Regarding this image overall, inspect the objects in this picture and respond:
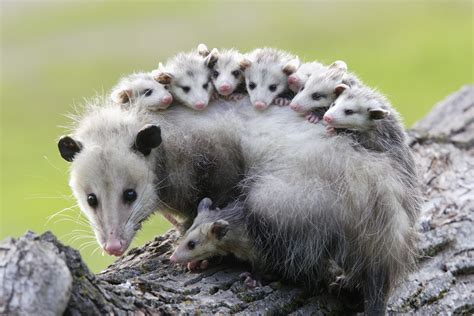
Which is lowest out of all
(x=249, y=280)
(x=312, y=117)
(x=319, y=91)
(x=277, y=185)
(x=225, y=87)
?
(x=249, y=280)

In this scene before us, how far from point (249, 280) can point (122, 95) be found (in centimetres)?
126

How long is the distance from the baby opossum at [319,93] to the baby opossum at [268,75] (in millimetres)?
150

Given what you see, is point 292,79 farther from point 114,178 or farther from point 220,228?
point 114,178

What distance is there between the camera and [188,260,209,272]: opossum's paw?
4405 millimetres

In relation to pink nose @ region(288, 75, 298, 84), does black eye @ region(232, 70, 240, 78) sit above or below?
above

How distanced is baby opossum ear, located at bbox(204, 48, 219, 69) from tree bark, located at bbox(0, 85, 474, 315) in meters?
0.93

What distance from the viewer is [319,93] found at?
4688 mm

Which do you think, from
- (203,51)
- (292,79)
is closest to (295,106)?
(292,79)

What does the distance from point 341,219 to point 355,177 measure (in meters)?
0.20

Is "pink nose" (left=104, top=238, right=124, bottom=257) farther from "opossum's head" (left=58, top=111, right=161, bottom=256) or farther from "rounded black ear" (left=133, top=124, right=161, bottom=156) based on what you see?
"rounded black ear" (left=133, top=124, right=161, bottom=156)

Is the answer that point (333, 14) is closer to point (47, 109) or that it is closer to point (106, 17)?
point (106, 17)

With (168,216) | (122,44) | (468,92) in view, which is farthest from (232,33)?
(168,216)

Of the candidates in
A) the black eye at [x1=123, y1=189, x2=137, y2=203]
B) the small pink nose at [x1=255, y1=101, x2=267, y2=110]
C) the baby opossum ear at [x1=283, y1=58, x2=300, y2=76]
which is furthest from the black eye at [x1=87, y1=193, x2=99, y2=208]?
the baby opossum ear at [x1=283, y1=58, x2=300, y2=76]

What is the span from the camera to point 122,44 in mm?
19094
